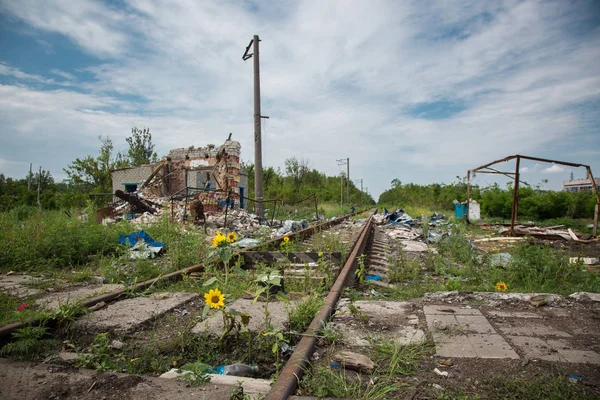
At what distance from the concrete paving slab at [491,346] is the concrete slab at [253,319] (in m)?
1.32

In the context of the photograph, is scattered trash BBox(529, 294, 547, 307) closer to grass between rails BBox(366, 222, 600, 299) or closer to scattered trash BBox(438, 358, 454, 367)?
grass between rails BBox(366, 222, 600, 299)

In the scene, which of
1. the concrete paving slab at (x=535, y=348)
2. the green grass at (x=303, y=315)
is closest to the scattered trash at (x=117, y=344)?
the green grass at (x=303, y=315)

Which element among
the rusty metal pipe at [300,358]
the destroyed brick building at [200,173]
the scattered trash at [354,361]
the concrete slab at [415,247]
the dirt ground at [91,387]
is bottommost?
the concrete slab at [415,247]

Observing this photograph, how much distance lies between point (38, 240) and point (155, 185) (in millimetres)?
12080

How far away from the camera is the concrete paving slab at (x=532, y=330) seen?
8.02 ft

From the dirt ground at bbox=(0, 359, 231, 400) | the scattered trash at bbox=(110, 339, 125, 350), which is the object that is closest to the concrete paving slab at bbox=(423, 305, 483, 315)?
the dirt ground at bbox=(0, 359, 231, 400)

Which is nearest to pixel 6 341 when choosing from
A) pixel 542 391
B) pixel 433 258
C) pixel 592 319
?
pixel 542 391

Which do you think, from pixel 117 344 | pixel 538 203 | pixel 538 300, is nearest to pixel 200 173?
pixel 117 344

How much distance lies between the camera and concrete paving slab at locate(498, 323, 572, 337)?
2443mm

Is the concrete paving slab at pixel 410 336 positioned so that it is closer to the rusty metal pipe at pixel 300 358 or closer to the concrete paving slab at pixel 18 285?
the rusty metal pipe at pixel 300 358

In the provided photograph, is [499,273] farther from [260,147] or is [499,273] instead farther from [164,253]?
[260,147]

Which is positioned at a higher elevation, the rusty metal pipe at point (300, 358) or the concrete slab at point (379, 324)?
the rusty metal pipe at point (300, 358)

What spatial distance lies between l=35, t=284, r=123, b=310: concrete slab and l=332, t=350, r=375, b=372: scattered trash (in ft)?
7.61

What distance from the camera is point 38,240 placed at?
17.3 feet
